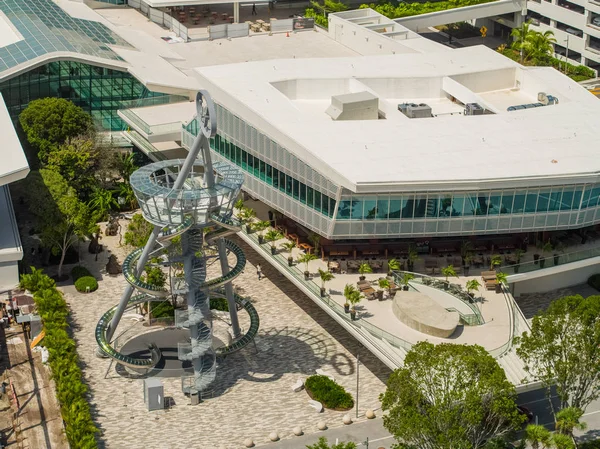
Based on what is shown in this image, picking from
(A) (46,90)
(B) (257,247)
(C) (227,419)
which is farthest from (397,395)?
(A) (46,90)

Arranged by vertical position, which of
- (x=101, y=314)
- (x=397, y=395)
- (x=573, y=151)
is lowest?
(x=101, y=314)

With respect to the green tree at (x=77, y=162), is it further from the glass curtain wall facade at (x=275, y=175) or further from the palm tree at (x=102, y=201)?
A: the glass curtain wall facade at (x=275, y=175)

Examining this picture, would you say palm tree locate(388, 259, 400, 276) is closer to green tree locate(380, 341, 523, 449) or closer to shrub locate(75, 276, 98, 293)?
green tree locate(380, 341, 523, 449)

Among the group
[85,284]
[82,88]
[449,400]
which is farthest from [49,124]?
[449,400]

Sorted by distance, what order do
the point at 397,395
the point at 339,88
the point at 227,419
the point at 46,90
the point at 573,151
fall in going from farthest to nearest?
the point at 46,90 < the point at 339,88 < the point at 573,151 < the point at 227,419 < the point at 397,395

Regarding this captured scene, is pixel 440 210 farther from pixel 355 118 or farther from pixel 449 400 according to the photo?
pixel 449 400

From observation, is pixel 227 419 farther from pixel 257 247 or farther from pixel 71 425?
pixel 257 247

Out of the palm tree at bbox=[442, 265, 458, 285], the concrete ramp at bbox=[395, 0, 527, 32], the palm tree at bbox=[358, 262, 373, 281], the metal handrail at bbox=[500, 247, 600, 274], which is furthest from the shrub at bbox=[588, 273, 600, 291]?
the concrete ramp at bbox=[395, 0, 527, 32]

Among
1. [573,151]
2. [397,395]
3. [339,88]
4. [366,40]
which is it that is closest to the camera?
[397,395]
